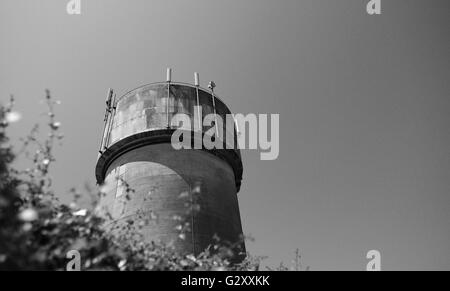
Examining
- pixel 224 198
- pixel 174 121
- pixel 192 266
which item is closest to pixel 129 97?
Result: pixel 174 121

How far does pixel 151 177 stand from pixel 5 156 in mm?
9070

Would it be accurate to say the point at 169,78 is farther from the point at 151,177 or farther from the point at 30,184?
the point at 30,184

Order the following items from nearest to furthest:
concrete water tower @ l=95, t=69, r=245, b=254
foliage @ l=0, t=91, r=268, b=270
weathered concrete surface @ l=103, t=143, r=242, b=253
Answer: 1. foliage @ l=0, t=91, r=268, b=270
2. weathered concrete surface @ l=103, t=143, r=242, b=253
3. concrete water tower @ l=95, t=69, r=245, b=254

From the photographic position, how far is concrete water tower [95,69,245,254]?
1252 centimetres

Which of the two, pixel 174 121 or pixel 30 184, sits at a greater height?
pixel 174 121

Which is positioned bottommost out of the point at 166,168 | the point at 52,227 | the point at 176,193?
the point at 52,227

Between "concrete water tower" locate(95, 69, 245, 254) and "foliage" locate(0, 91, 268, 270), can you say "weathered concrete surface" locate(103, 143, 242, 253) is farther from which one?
"foliage" locate(0, 91, 268, 270)

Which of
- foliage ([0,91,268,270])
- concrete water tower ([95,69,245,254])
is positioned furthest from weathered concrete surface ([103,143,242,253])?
foliage ([0,91,268,270])

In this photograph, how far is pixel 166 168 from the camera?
13.7 m

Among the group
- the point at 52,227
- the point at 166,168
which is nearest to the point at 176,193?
the point at 166,168

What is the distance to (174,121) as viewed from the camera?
14.5 metres

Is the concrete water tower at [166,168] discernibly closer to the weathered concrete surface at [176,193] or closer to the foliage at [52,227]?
the weathered concrete surface at [176,193]

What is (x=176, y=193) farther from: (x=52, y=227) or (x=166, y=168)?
(x=52, y=227)

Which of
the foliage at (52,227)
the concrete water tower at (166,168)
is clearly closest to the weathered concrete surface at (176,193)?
the concrete water tower at (166,168)
